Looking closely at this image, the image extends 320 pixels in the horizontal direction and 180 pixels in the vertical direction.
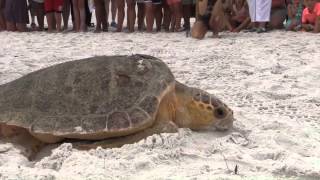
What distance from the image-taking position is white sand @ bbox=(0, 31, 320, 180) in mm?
2373

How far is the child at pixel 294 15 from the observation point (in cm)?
728

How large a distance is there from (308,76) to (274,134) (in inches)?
62.9

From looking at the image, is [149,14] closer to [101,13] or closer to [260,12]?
[101,13]

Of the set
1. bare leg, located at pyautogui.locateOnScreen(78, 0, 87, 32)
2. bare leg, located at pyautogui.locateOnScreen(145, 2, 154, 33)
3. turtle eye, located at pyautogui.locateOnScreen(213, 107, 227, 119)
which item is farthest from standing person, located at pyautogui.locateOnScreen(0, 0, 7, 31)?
turtle eye, located at pyautogui.locateOnScreen(213, 107, 227, 119)

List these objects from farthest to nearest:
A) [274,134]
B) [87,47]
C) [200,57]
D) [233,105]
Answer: [87,47] < [200,57] < [233,105] < [274,134]

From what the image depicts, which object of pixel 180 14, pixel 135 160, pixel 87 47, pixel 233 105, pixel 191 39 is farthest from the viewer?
pixel 180 14

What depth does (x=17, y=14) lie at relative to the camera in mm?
8062

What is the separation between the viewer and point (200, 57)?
5.45 m

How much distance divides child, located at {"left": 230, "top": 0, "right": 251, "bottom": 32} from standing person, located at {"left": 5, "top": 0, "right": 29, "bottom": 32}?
338 cm

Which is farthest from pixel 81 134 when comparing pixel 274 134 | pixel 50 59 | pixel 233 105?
pixel 50 59

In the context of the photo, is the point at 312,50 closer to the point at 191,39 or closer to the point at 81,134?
the point at 191,39

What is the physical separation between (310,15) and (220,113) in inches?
182

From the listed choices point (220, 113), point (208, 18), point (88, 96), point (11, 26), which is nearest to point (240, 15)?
point (208, 18)

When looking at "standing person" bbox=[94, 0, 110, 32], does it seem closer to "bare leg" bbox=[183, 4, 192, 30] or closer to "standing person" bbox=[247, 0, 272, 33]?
"bare leg" bbox=[183, 4, 192, 30]
